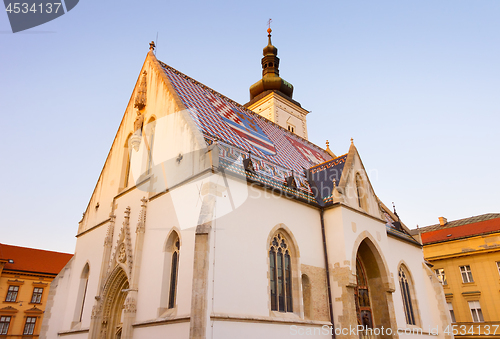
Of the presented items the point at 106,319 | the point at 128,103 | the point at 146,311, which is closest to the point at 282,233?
the point at 146,311

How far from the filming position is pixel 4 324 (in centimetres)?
3047

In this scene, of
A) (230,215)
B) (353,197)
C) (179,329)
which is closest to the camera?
(179,329)

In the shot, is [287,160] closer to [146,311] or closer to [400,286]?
[400,286]

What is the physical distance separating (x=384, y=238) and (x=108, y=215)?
12.3 m

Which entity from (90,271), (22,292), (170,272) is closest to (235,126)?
(170,272)

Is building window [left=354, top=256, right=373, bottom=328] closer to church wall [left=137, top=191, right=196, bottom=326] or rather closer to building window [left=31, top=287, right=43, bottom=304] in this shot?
church wall [left=137, top=191, right=196, bottom=326]

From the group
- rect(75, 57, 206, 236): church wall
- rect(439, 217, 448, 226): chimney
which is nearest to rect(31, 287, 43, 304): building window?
rect(75, 57, 206, 236): church wall

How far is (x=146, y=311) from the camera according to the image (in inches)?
481

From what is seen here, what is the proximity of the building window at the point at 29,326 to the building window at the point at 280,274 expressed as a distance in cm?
2774

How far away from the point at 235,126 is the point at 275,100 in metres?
15.1

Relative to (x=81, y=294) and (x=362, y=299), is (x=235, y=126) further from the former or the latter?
(x=81, y=294)

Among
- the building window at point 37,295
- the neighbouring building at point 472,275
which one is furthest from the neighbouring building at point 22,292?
the neighbouring building at point 472,275

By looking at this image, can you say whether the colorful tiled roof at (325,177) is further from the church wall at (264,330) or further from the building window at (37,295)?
the building window at (37,295)

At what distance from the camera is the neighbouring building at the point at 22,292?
3075cm
